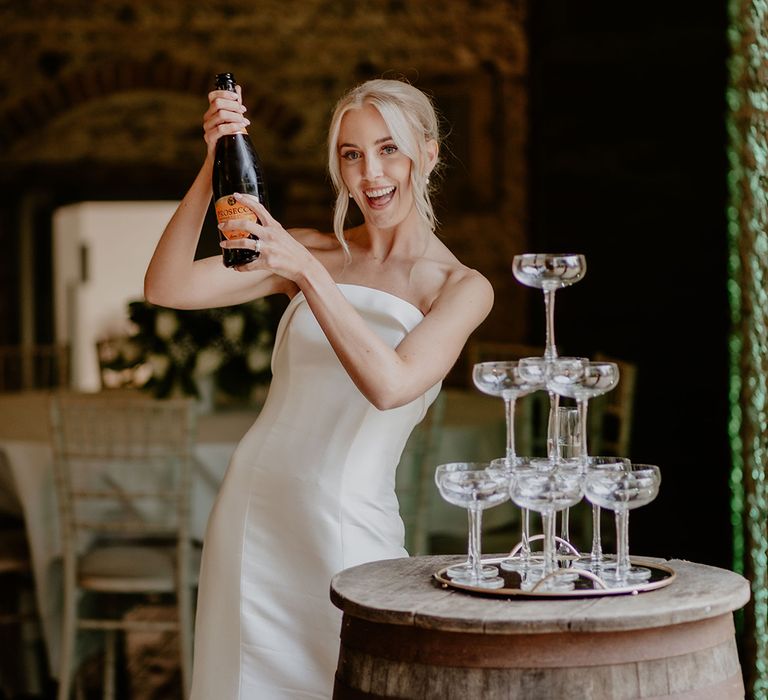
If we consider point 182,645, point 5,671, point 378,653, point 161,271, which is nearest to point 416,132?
point 161,271

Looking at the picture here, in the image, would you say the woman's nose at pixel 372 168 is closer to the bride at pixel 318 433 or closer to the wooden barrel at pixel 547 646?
the bride at pixel 318 433

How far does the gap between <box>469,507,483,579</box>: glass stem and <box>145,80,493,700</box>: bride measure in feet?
1.29

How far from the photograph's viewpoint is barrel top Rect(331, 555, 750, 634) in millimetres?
1529

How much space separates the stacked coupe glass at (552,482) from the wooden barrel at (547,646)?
8 centimetres

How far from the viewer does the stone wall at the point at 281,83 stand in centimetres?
676

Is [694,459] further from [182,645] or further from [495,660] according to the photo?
[495,660]

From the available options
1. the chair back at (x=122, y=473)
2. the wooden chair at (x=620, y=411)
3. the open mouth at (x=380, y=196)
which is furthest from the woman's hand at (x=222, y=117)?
the wooden chair at (x=620, y=411)

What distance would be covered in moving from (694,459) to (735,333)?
79cm

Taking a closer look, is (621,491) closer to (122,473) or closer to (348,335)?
(348,335)

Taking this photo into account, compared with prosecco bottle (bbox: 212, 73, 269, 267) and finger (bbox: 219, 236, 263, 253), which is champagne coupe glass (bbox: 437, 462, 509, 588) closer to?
finger (bbox: 219, 236, 263, 253)

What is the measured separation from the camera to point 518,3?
22.4ft

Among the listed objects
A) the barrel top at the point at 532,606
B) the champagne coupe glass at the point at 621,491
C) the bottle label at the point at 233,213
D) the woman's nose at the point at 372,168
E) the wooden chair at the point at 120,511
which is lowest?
the wooden chair at the point at 120,511

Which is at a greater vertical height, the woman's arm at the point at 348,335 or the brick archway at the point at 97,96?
the brick archway at the point at 97,96

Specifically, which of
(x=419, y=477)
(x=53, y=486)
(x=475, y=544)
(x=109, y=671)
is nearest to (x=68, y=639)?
(x=109, y=671)
